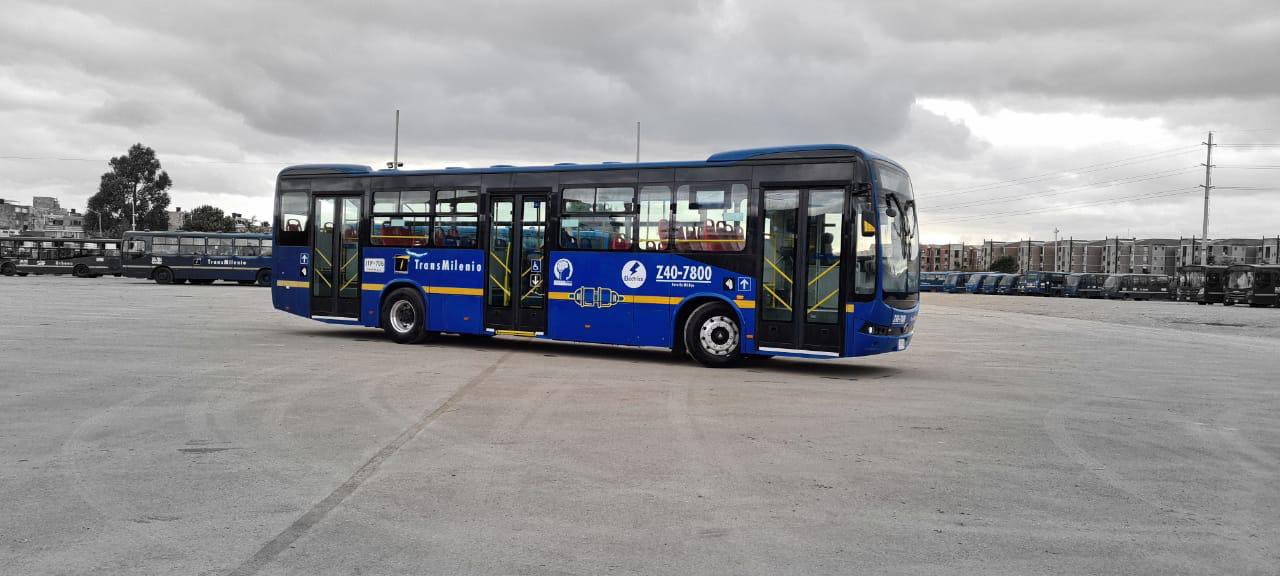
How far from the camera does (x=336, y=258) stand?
18.1m

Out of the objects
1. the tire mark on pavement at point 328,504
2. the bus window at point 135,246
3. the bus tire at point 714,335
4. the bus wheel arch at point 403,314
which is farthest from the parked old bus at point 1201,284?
the tire mark on pavement at point 328,504

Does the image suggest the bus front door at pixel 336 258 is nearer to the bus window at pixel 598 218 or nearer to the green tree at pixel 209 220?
the bus window at pixel 598 218

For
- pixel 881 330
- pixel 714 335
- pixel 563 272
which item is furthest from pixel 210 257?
pixel 881 330

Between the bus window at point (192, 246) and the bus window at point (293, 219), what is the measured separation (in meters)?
35.0

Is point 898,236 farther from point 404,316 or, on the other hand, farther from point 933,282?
point 933,282

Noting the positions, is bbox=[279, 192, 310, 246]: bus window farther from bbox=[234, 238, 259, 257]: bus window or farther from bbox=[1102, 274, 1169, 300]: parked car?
bbox=[1102, 274, 1169, 300]: parked car

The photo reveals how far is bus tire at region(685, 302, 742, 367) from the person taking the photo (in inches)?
553

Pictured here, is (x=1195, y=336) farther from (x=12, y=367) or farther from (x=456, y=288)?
(x=12, y=367)

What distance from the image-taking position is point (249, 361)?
13188 mm

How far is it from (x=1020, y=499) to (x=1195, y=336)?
2320 cm

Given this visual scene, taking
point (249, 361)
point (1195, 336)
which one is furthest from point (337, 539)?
point (1195, 336)

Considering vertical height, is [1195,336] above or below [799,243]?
below

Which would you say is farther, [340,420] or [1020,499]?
[340,420]

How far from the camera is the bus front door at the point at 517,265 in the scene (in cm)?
1588
